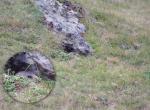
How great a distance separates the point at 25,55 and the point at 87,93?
278 centimetres

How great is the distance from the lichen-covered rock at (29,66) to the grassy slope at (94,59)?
0.42m

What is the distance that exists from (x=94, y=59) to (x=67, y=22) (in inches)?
153

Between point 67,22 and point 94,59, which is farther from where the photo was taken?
point 67,22

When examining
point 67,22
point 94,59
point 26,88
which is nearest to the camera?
point 26,88

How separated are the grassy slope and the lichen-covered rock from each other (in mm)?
419

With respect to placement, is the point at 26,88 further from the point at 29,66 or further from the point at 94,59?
the point at 94,59

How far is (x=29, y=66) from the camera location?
50.0 ft

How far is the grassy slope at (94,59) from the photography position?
1451 centimetres

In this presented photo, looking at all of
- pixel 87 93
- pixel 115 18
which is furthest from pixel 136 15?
pixel 87 93

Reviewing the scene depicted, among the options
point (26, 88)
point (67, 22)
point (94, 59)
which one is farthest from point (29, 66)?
point (67, 22)

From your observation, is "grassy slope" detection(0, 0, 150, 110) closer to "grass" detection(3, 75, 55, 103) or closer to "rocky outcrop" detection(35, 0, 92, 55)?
"grass" detection(3, 75, 55, 103)

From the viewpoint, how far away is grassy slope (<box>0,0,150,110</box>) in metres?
14.5

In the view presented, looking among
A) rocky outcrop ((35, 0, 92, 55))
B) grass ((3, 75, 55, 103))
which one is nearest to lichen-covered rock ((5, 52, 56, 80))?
grass ((3, 75, 55, 103))

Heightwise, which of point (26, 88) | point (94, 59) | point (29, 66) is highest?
point (29, 66)
